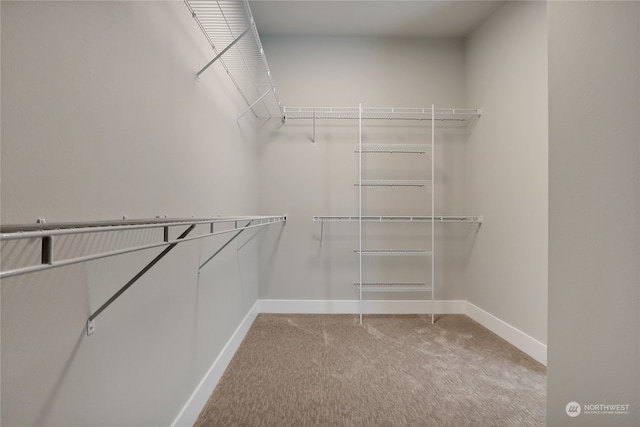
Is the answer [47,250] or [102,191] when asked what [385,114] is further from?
[47,250]

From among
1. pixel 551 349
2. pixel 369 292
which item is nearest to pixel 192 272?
pixel 551 349

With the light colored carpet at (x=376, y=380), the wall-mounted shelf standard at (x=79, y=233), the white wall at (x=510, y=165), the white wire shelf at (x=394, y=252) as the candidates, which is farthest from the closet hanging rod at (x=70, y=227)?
the white wall at (x=510, y=165)

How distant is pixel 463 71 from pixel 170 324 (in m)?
3.23

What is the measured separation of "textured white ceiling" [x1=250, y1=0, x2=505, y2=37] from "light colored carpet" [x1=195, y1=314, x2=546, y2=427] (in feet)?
8.92

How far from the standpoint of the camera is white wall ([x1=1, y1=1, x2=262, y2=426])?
52cm

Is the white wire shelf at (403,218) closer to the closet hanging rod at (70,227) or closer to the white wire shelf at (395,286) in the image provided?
the white wire shelf at (395,286)

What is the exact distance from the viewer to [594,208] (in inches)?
27.4

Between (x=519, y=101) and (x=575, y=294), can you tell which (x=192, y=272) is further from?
(x=519, y=101)

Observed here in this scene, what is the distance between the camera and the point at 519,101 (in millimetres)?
2037

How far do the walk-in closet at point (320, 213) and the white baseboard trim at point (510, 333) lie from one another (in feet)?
0.08

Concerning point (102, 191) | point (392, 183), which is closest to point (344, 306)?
point (392, 183)

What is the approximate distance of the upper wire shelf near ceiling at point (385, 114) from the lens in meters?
2.57

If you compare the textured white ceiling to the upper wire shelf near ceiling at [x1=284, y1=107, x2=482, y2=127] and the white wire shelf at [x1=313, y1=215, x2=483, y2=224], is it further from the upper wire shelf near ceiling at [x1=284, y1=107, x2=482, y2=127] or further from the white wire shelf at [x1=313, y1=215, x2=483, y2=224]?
the white wire shelf at [x1=313, y1=215, x2=483, y2=224]

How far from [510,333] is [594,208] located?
184 cm
